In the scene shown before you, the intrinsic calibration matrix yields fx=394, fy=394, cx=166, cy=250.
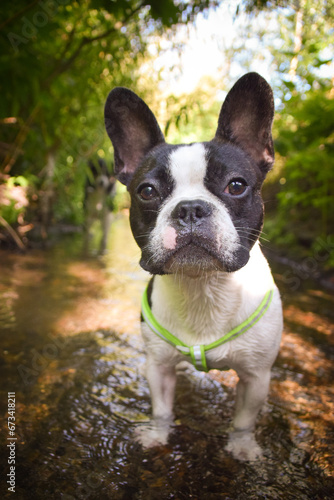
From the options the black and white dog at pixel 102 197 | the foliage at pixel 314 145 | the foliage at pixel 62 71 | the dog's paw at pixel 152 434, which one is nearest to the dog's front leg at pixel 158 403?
the dog's paw at pixel 152 434

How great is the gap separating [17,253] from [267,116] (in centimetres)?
475

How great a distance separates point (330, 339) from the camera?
348 centimetres

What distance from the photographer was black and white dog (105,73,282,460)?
1.62m

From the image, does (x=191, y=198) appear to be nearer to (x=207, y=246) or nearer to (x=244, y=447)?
(x=207, y=246)

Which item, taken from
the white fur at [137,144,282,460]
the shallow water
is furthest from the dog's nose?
the shallow water

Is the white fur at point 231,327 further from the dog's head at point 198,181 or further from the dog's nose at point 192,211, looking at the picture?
the dog's nose at point 192,211

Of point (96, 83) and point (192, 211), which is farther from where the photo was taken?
point (96, 83)

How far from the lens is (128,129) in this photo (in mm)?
2145

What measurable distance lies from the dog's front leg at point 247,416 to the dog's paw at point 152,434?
0.33m

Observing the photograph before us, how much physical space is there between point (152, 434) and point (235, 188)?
132cm

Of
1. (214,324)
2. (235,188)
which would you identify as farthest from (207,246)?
(214,324)

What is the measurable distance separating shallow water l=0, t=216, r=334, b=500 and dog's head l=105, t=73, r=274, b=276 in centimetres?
39

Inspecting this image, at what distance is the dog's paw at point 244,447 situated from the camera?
1.91 metres

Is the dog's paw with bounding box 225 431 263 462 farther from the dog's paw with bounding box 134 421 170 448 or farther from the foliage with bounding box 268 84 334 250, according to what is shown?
the foliage with bounding box 268 84 334 250
